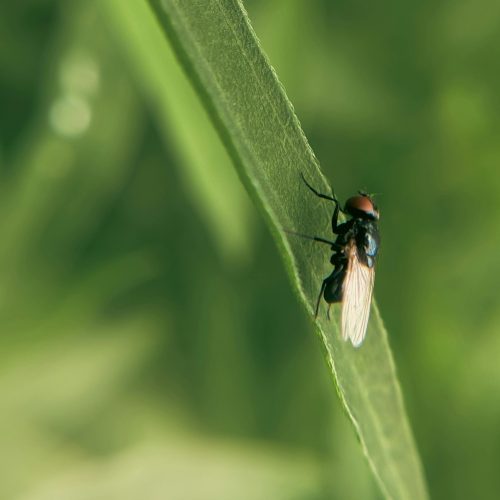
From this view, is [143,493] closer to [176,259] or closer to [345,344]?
[176,259]

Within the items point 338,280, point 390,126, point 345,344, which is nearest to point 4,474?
point 338,280

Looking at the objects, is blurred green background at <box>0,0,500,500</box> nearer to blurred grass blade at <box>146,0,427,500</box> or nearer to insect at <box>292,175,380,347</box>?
insect at <box>292,175,380,347</box>

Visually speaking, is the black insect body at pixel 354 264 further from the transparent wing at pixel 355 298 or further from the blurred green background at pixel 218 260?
the blurred green background at pixel 218 260

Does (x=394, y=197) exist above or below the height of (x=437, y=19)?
below

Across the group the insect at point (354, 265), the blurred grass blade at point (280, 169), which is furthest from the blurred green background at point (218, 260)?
the blurred grass blade at point (280, 169)

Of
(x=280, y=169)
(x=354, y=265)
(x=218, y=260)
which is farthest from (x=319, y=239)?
(x=218, y=260)

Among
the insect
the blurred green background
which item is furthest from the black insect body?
the blurred green background

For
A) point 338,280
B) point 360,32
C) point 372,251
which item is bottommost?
point 338,280
